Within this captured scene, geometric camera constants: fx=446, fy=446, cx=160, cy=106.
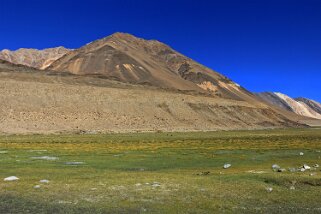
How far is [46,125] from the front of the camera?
115875 millimetres

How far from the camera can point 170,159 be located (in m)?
42.4

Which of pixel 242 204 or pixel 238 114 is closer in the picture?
pixel 242 204

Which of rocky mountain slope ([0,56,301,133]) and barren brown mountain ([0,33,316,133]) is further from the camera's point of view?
barren brown mountain ([0,33,316,133])

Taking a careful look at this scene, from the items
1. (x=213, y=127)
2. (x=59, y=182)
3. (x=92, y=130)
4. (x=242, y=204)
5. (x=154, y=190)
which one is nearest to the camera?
(x=242, y=204)

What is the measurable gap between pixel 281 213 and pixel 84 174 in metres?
14.2

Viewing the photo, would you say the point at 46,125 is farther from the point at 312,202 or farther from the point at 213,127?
the point at 312,202

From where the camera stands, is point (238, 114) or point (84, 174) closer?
point (84, 174)

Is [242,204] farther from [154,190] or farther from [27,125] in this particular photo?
[27,125]

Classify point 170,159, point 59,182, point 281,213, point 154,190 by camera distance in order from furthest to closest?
point 170,159, point 59,182, point 154,190, point 281,213

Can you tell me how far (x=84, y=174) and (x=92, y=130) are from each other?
9176 centimetres

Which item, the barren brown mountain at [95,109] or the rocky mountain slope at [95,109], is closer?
the rocky mountain slope at [95,109]

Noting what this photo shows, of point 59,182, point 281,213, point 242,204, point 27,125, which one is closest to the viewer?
point 281,213

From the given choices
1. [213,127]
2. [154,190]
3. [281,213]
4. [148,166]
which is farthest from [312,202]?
[213,127]

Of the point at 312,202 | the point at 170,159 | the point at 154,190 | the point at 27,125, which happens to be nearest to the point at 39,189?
the point at 154,190
